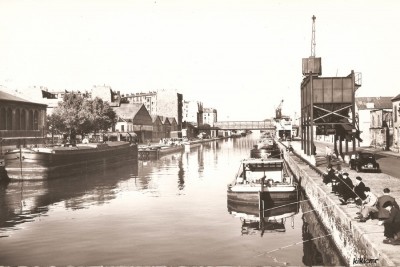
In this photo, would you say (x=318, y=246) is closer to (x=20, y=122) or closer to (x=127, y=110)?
(x=20, y=122)

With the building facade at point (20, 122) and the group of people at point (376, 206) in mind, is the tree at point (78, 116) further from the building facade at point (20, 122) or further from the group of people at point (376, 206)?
the group of people at point (376, 206)

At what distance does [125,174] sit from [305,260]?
37.9 m

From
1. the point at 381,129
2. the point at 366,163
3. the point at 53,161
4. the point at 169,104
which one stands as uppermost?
the point at 169,104

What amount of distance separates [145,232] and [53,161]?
26772 millimetres

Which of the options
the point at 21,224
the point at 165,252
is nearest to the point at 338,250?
the point at 165,252

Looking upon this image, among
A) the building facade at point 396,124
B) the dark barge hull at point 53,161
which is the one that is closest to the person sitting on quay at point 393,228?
the dark barge hull at point 53,161

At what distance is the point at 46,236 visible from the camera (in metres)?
21.5

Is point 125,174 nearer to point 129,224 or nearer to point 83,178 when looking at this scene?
point 83,178

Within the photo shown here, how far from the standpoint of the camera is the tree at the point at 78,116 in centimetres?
7894

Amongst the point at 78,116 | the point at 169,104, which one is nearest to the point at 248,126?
the point at 169,104

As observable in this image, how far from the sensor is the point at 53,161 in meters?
45.7

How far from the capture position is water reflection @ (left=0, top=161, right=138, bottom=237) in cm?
2752

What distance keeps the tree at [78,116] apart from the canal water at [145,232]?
42198 millimetres

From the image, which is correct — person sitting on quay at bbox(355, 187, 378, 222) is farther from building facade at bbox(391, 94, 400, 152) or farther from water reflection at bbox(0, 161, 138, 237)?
building facade at bbox(391, 94, 400, 152)
